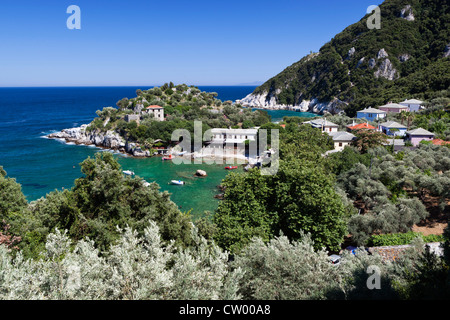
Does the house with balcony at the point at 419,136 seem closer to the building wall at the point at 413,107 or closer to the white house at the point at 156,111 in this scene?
the building wall at the point at 413,107

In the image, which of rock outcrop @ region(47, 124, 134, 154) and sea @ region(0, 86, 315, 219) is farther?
rock outcrop @ region(47, 124, 134, 154)

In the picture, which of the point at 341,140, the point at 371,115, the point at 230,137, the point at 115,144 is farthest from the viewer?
the point at 371,115

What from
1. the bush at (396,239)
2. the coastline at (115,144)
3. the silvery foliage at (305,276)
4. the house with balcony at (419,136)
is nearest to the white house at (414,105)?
the house with balcony at (419,136)

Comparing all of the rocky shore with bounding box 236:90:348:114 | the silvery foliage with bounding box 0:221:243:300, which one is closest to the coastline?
the silvery foliage with bounding box 0:221:243:300

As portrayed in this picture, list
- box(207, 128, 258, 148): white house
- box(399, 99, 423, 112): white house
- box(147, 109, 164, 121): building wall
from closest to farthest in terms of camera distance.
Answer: box(207, 128, 258, 148): white house, box(399, 99, 423, 112): white house, box(147, 109, 164, 121): building wall

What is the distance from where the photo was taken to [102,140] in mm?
57375

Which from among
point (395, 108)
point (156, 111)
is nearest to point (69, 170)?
point (156, 111)

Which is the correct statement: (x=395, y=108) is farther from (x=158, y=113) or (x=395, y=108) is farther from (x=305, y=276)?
(x=305, y=276)

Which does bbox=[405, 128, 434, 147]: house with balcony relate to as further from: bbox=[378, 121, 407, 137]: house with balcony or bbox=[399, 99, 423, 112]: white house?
bbox=[399, 99, 423, 112]: white house

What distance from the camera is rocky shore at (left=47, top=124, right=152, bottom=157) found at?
2020 inches

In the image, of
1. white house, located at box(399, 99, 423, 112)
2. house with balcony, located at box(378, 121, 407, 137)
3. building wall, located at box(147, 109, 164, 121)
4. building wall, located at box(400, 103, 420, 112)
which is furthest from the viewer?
building wall, located at box(147, 109, 164, 121)

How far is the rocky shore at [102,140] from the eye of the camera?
5131 cm

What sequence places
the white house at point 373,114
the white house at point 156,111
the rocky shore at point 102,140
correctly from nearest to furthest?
the rocky shore at point 102,140 < the white house at point 373,114 < the white house at point 156,111
